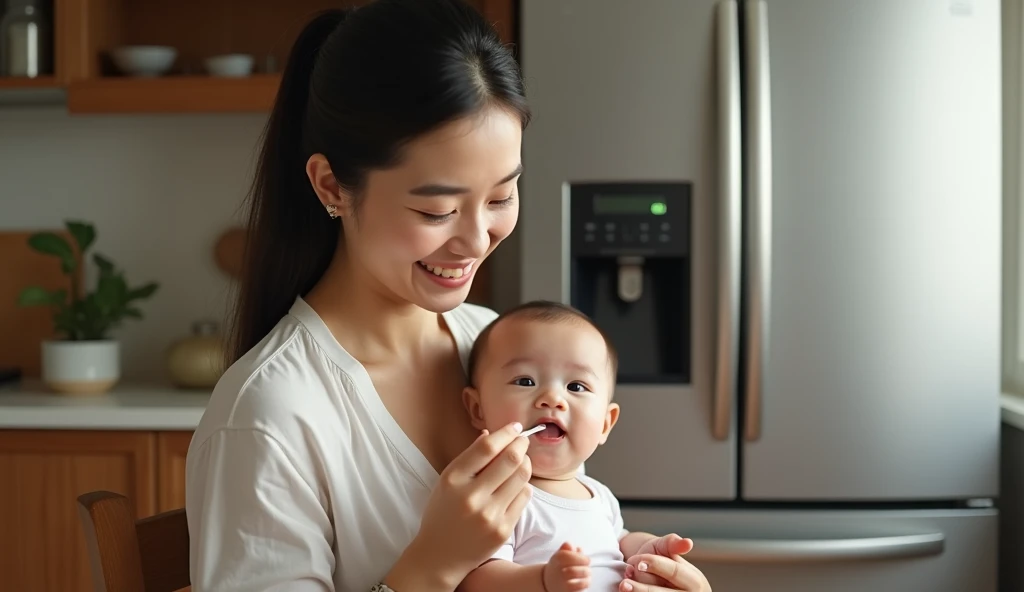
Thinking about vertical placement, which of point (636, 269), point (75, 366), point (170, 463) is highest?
point (636, 269)

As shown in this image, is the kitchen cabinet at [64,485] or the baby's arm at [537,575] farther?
the kitchen cabinet at [64,485]

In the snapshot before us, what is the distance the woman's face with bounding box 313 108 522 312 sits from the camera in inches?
41.8

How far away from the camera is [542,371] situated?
1.29 meters

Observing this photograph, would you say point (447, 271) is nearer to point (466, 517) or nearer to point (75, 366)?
point (466, 517)

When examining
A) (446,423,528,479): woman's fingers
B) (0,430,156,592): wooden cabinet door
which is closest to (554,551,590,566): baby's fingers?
(446,423,528,479): woman's fingers

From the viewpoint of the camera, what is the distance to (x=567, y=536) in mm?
1246

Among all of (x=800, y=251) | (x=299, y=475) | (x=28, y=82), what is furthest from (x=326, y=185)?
(x=28, y=82)

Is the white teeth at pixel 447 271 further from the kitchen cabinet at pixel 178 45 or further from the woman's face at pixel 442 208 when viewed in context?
the kitchen cabinet at pixel 178 45

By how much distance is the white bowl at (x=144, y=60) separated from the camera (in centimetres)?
255

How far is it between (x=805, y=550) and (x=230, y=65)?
173 centimetres

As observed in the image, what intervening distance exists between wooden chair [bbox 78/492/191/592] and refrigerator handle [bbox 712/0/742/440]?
3.87 feet

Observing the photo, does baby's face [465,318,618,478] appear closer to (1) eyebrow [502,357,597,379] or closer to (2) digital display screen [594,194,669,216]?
(1) eyebrow [502,357,597,379]

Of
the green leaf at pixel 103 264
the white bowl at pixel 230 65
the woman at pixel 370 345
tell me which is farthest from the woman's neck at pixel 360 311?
the green leaf at pixel 103 264

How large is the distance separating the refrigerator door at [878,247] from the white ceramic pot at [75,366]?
1.54 m
